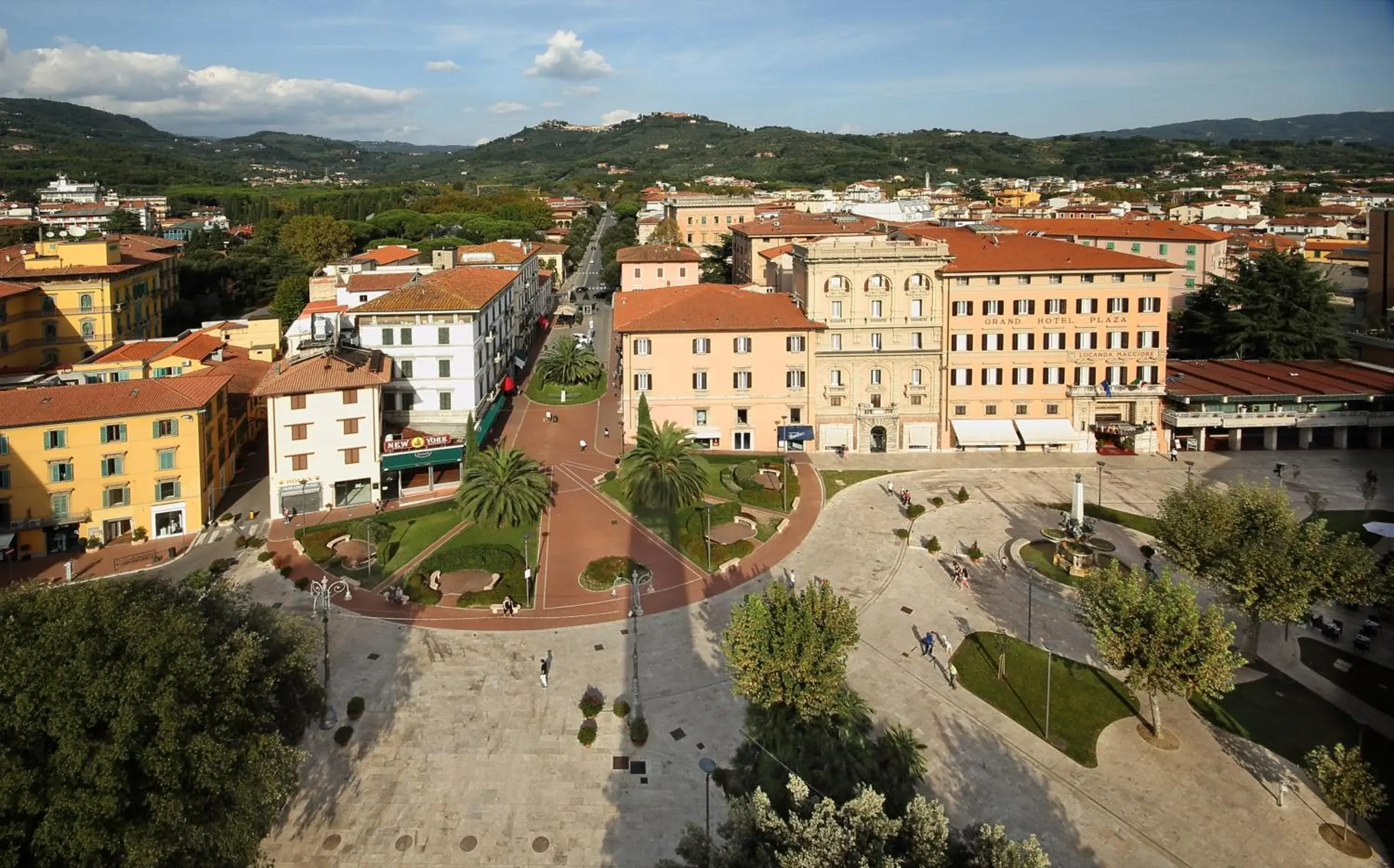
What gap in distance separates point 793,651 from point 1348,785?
14159mm

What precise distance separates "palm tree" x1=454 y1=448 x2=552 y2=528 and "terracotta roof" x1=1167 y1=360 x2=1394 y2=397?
40.2 metres

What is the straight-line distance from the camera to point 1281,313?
6253cm

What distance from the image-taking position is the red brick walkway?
3369 centimetres

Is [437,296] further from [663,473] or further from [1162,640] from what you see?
[1162,640]

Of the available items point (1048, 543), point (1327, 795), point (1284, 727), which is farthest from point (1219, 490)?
point (1327, 795)

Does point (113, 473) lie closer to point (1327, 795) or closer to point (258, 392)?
point (258, 392)

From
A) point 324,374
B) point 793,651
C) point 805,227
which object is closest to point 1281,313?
point 805,227

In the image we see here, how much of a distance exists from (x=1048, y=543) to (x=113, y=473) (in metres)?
44.7

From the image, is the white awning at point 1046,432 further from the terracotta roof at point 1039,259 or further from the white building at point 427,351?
the white building at point 427,351

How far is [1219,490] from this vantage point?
4481 cm

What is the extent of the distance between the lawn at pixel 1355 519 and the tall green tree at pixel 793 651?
29.8 m

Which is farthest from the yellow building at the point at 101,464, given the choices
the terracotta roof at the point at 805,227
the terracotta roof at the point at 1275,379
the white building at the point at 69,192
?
the white building at the point at 69,192

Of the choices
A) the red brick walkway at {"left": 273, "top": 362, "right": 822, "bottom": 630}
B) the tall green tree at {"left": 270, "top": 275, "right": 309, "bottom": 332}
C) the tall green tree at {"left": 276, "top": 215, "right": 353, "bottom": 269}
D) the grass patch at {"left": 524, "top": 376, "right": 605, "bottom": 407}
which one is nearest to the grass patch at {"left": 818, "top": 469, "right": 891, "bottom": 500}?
the red brick walkway at {"left": 273, "top": 362, "right": 822, "bottom": 630}

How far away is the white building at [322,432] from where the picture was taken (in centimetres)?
4359
